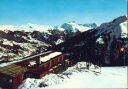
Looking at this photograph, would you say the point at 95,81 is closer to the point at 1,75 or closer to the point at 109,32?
the point at 1,75

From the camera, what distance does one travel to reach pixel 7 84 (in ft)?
121

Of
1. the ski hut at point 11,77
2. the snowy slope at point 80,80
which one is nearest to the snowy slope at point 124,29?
the snowy slope at point 80,80

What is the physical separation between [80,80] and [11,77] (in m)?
10.1

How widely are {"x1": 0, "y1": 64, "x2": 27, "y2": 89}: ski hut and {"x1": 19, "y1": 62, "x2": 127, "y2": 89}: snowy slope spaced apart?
158 centimetres

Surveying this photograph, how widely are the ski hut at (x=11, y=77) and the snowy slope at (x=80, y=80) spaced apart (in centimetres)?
158

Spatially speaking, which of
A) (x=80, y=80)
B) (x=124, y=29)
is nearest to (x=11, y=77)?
(x=80, y=80)

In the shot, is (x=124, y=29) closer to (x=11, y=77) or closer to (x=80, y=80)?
(x=80, y=80)

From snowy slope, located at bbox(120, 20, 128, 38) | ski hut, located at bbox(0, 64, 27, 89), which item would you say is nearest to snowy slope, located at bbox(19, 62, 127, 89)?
ski hut, located at bbox(0, 64, 27, 89)

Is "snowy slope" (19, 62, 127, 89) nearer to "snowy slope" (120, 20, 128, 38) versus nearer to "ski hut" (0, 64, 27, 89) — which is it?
"ski hut" (0, 64, 27, 89)

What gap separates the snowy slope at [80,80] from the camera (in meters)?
32.9

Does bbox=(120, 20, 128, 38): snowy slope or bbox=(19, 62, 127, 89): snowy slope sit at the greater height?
bbox=(120, 20, 128, 38): snowy slope

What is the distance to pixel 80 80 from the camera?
34938 millimetres

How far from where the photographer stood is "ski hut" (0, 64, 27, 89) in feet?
118

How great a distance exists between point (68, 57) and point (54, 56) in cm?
559
